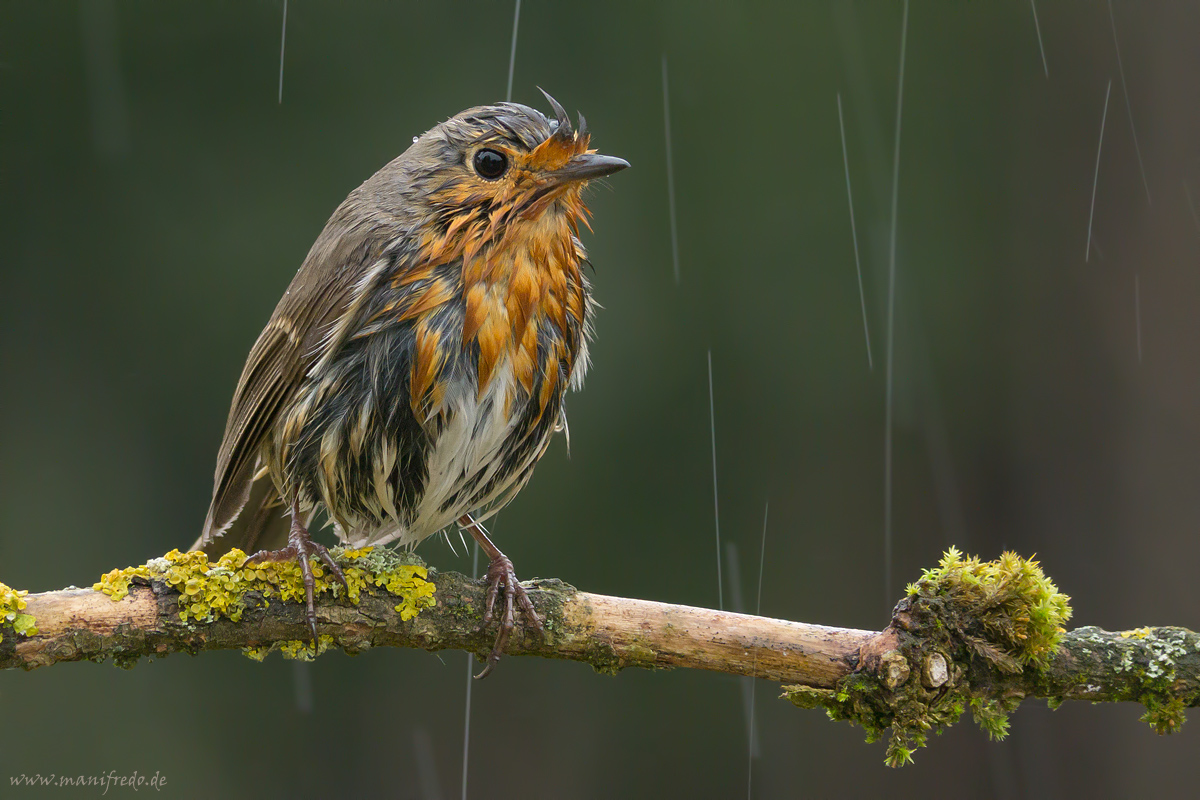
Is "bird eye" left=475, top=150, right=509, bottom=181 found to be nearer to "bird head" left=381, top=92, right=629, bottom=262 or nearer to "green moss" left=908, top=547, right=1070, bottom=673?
"bird head" left=381, top=92, right=629, bottom=262

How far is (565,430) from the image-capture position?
2.92 meters

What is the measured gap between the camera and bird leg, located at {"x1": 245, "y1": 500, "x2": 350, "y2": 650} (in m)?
2.20

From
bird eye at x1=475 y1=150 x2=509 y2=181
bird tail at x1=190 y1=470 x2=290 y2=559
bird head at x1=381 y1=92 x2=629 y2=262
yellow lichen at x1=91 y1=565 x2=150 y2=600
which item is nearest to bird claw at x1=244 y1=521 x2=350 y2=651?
yellow lichen at x1=91 y1=565 x2=150 y2=600

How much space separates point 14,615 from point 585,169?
4.65 ft

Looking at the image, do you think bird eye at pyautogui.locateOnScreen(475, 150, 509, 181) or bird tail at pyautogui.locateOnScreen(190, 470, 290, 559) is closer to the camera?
bird eye at pyautogui.locateOnScreen(475, 150, 509, 181)

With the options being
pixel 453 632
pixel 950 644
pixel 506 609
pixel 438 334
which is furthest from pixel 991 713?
pixel 438 334

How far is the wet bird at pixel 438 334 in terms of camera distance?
7.68ft

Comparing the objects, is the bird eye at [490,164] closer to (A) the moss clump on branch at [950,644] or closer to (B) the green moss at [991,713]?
(A) the moss clump on branch at [950,644]

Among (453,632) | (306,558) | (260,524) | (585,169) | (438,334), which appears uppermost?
(585,169)

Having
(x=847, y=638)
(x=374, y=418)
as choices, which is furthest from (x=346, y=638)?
(x=847, y=638)

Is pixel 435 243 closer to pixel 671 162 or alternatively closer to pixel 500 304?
pixel 500 304

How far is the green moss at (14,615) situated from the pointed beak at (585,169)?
4.39 feet

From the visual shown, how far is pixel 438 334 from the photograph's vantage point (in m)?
2.35

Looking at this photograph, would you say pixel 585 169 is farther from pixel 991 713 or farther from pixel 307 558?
pixel 991 713
